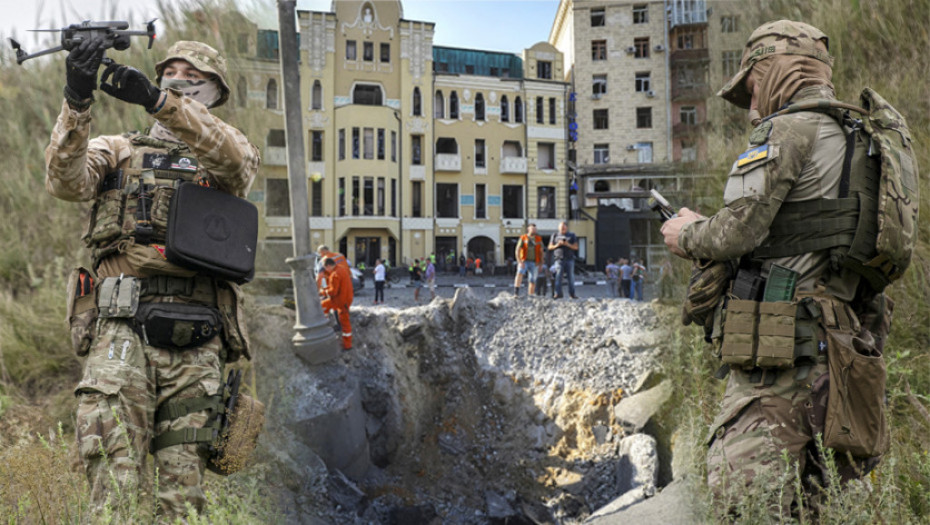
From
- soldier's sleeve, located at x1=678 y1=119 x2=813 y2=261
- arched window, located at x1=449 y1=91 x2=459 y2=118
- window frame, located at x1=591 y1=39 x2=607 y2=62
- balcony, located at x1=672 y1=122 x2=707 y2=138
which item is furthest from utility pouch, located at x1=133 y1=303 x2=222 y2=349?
balcony, located at x1=672 y1=122 x2=707 y2=138

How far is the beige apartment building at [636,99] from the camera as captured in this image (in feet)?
7.73

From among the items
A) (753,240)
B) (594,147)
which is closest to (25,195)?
(594,147)

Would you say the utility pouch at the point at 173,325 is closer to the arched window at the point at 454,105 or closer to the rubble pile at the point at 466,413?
the rubble pile at the point at 466,413

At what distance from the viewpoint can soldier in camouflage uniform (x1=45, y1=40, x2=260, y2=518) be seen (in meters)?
1.60

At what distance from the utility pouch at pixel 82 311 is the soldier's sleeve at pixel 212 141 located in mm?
564

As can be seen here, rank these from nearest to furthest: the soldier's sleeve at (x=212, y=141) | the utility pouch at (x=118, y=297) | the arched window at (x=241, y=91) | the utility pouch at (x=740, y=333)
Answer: the utility pouch at (x=740, y=333) → the soldier's sleeve at (x=212, y=141) → the utility pouch at (x=118, y=297) → the arched window at (x=241, y=91)

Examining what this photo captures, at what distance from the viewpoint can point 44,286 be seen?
3.51m

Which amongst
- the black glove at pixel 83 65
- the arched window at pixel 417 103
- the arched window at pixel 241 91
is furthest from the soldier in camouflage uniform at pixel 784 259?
the arched window at pixel 241 91

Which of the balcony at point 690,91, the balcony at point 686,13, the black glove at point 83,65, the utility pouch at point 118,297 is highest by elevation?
the balcony at point 686,13

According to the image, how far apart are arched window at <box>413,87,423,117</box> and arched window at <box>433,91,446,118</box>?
6 cm

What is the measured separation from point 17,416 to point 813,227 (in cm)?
376

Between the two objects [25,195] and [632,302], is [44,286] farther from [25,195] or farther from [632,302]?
[632,302]

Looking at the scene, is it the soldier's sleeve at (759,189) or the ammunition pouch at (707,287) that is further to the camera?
the ammunition pouch at (707,287)

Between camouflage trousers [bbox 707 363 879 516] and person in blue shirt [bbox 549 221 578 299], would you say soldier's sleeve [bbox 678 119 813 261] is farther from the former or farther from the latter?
person in blue shirt [bbox 549 221 578 299]
